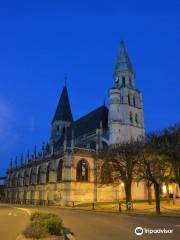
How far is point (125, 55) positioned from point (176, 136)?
4289cm

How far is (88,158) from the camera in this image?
56.2m

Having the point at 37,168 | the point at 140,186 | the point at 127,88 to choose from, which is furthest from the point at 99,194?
the point at 127,88

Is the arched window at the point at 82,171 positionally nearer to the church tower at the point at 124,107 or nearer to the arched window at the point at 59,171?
the arched window at the point at 59,171

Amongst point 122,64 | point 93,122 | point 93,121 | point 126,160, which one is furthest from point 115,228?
point 122,64

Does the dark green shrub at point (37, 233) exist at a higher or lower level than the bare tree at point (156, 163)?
lower

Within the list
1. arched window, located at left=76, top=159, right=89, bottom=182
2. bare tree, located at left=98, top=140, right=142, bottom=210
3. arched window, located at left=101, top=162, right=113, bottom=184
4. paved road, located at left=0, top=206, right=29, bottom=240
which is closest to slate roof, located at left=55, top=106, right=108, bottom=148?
arched window, located at left=76, top=159, right=89, bottom=182

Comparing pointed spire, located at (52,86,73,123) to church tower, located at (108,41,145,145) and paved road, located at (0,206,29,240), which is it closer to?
church tower, located at (108,41,145,145)

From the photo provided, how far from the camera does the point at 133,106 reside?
63.6m

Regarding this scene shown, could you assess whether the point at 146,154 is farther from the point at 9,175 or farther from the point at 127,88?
the point at 9,175

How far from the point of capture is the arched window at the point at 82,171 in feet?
178

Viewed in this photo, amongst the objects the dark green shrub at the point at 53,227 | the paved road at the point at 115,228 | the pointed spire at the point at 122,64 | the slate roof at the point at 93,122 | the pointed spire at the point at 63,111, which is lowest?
the paved road at the point at 115,228

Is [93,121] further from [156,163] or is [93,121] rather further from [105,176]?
[156,163]

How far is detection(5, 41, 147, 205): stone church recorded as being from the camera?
53.4m

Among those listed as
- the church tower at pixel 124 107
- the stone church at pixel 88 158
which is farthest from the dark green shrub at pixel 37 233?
the church tower at pixel 124 107
